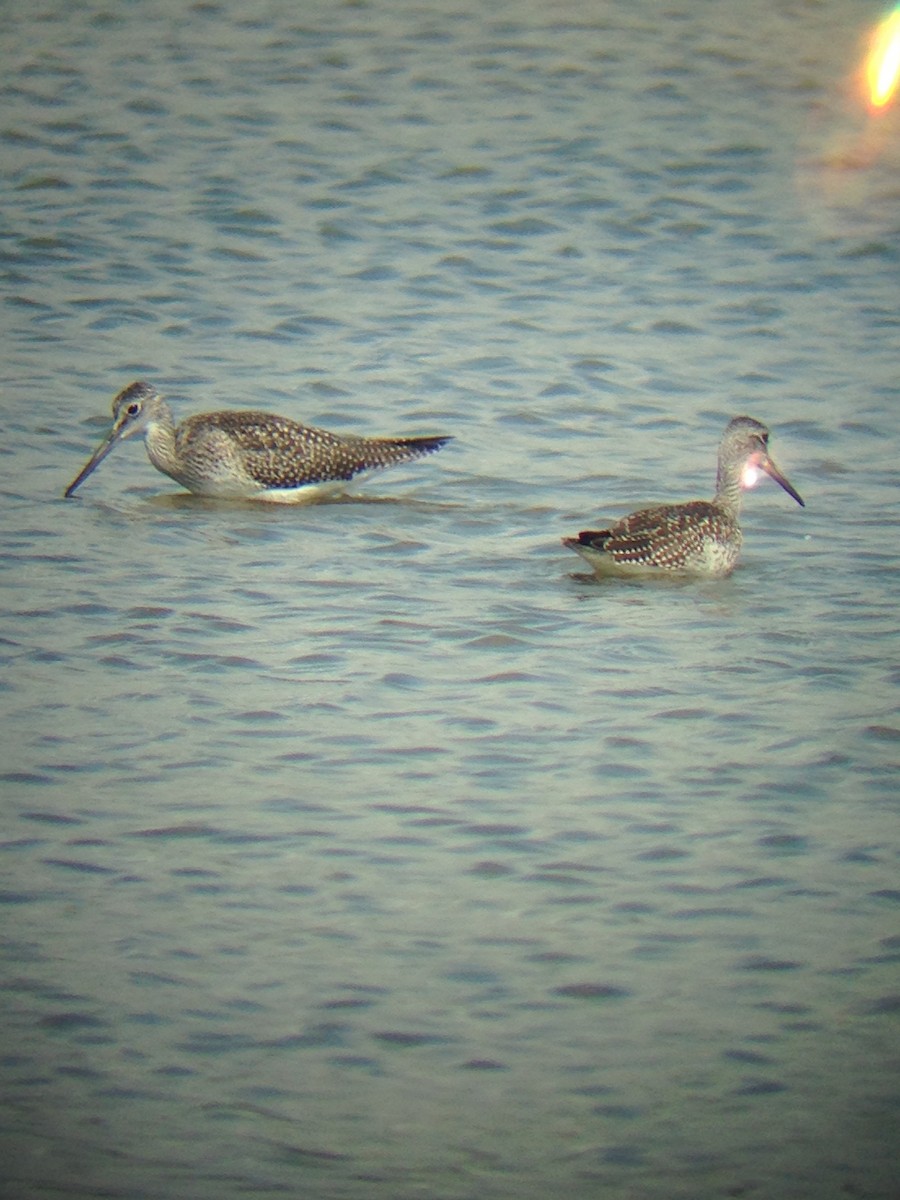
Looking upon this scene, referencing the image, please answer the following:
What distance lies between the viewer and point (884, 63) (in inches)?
760

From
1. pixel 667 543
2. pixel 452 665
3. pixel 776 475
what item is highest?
pixel 776 475

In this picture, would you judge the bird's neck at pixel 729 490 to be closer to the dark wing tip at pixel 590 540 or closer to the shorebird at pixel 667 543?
the shorebird at pixel 667 543

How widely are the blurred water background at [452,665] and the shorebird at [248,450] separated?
0.25 metres

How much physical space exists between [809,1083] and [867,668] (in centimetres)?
328

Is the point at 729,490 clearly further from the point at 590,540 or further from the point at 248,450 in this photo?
the point at 248,450

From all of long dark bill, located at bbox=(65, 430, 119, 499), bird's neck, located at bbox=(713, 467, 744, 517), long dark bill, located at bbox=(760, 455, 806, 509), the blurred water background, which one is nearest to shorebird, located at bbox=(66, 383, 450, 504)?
long dark bill, located at bbox=(65, 430, 119, 499)

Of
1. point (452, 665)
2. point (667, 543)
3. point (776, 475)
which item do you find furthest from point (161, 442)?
point (452, 665)

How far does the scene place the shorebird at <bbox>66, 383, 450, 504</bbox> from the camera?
1116 cm

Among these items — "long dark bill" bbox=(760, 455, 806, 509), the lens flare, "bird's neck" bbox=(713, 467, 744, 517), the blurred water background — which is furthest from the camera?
the lens flare

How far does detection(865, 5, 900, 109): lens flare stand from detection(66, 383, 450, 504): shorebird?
30.1ft

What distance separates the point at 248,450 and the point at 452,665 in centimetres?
328

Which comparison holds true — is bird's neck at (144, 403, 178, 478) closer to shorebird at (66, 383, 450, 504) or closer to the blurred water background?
shorebird at (66, 383, 450, 504)

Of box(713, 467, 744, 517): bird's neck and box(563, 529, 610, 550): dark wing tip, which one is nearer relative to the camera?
box(563, 529, 610, 550): dark wing tip

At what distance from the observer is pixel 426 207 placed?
1634cm
